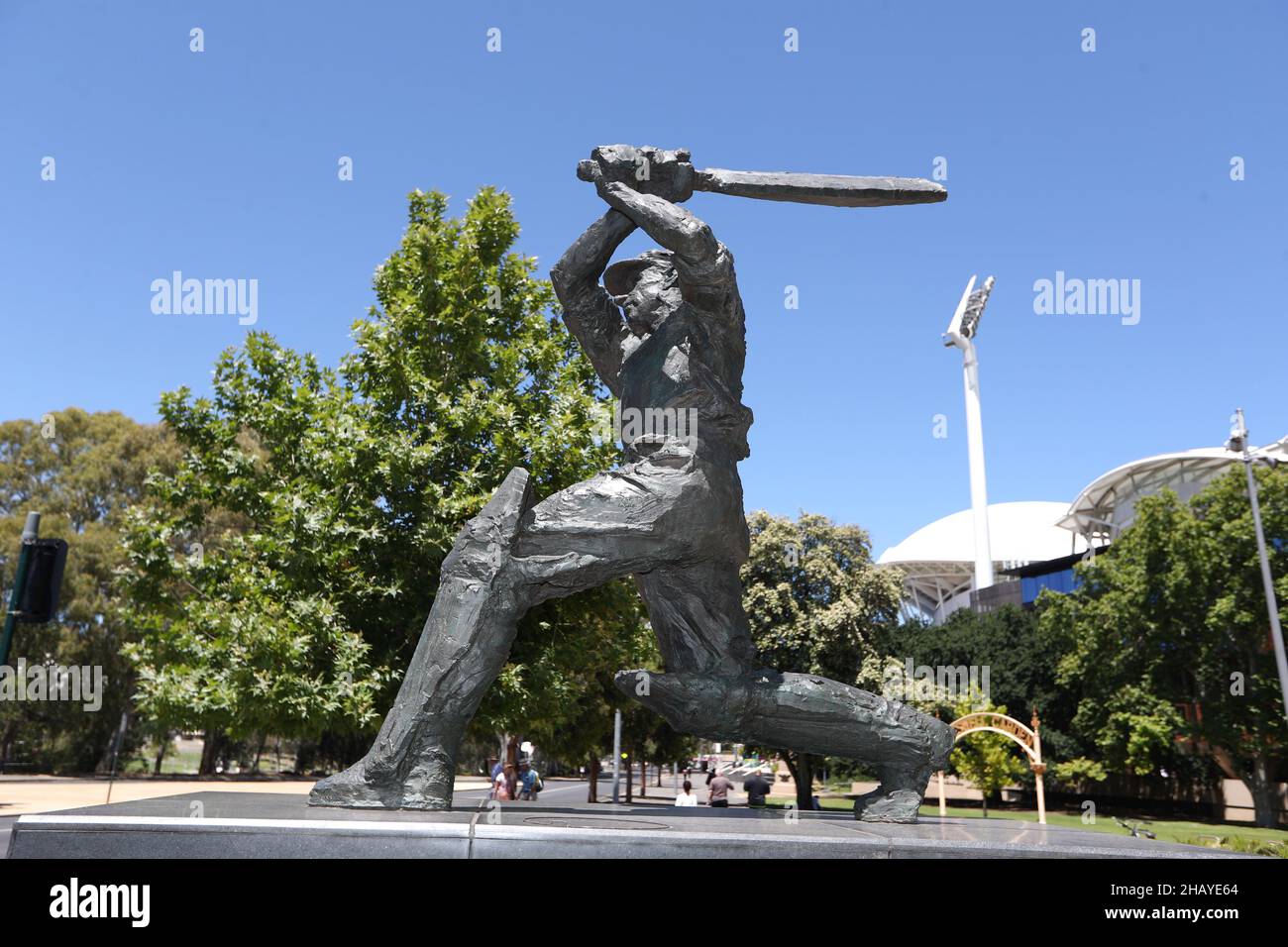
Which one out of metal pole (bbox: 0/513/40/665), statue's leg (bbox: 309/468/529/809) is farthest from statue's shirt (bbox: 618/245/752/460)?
metal pole (bbox: 0/513/40/665)

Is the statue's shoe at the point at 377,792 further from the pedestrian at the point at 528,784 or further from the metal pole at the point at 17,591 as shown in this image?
the pedestrian at the point at 528,784

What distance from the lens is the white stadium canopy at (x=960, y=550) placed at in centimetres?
7612

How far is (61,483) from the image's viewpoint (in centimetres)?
3588

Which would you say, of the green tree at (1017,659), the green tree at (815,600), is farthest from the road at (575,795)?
the green tree at (1017,659)

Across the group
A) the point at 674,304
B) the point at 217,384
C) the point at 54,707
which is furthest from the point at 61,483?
the point at 674,304

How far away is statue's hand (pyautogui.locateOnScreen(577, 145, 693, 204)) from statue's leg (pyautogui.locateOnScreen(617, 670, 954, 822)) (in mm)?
2433

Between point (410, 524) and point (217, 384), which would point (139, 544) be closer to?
point (217, 384)

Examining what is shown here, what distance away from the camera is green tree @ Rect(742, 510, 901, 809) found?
92.8 ft

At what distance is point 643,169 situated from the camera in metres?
4.83

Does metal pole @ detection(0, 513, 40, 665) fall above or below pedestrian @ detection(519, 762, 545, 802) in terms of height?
above

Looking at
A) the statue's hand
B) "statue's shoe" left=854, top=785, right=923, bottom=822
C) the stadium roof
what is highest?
the stadium roof

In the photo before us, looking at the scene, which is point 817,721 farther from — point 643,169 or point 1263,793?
point 1263,793

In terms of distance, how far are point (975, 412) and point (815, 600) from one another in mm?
47690

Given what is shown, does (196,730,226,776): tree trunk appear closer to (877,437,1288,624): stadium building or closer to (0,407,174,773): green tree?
(0,407,174,773): green tree
